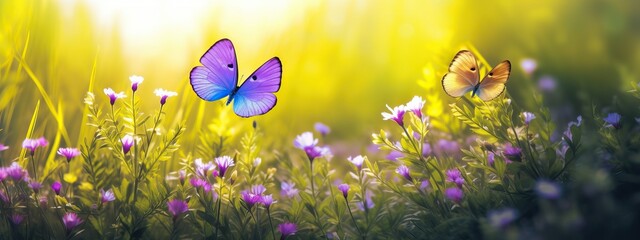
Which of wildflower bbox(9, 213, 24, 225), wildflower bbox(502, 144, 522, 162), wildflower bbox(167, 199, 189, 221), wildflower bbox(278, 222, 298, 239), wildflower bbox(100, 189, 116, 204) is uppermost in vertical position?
wildflower bbox(502, 144, 522, 162)

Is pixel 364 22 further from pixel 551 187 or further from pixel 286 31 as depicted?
pixel 551 187

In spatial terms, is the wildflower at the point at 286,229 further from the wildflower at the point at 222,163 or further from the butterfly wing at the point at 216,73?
the butterfly wing at the point at 216,73

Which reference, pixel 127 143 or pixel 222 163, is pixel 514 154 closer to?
pixel 222 163

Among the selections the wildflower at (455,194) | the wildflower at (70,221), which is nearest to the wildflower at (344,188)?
the wildflower at (455,194)

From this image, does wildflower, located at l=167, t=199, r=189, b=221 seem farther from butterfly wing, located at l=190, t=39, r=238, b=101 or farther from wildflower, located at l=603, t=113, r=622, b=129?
wildflower, located at l=603, t=113, r=622, b=129

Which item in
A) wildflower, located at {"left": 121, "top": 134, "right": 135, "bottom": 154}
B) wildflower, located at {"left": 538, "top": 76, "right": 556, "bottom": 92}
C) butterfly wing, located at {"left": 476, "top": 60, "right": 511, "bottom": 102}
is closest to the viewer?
butterfly wing, located at {"left": 476, "top": 60, "right": 511, "bottom": 102}

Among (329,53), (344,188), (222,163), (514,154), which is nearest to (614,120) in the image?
(514,154)

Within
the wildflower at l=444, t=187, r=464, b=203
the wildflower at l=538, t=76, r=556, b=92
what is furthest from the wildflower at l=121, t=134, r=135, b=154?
the wildflower at l=538, t=76, r=556, b=92

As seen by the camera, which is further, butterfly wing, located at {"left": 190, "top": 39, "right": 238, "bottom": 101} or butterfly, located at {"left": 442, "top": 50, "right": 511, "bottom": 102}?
butterfly wing, located at {"left": 190, "top": 39, "right": 238, "bottom": 101}
